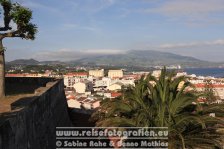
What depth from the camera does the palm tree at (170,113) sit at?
8469 millimetres

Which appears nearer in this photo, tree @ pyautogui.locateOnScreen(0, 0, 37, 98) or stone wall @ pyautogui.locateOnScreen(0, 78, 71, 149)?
stone wall @ pyautogui.locateOnScreen(0, 78, 71, 149)

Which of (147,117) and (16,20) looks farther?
(16,20)

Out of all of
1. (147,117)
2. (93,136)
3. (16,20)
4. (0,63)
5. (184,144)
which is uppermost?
(16,20)

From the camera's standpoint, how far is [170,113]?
8703 mm

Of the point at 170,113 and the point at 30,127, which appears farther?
the point at 30,127

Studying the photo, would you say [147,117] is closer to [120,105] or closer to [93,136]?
[120,105]

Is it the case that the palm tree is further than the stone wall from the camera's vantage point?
Yes

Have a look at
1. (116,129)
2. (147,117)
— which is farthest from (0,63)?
(147,117)

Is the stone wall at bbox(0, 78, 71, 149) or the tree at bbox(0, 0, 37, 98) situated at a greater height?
the tree at bbox(0, 0, 37, 98)

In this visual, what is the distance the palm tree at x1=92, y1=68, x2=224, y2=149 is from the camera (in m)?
8.47

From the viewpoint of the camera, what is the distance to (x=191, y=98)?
8.81m

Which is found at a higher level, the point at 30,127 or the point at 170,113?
the point at 170,113

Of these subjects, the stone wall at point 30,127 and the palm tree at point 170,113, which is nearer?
the stone wall at point 30,127

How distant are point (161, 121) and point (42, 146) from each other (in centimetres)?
395
